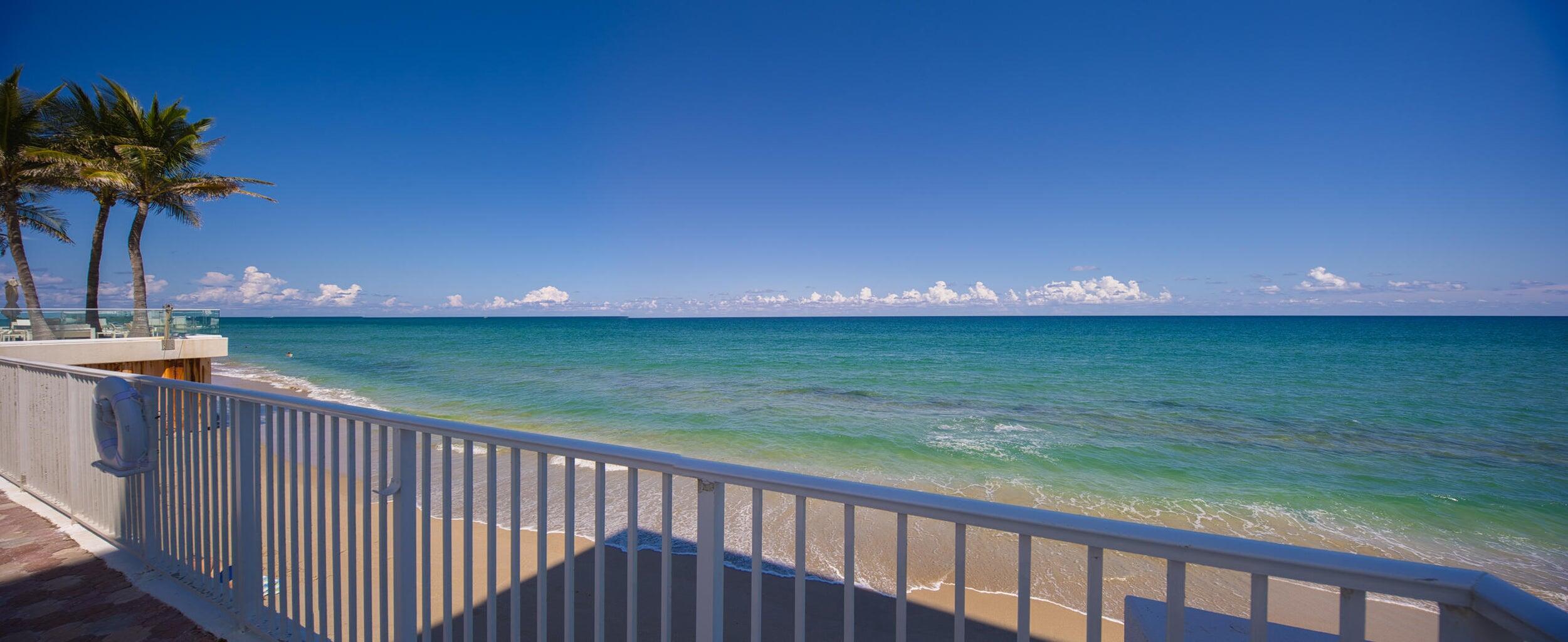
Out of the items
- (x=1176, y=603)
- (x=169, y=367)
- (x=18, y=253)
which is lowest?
(x=169, y=367)

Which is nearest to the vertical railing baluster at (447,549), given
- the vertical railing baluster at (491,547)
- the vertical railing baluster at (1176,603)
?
the vertical railing baluster at (491,547)

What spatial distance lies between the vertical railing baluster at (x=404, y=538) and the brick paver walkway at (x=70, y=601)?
129 cm

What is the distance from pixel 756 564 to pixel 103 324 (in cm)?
1588

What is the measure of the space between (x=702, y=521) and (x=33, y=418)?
19.5 ft

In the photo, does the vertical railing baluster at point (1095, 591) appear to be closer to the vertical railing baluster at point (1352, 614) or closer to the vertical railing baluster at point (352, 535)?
the vertical railing baluster at point (1352, 614)

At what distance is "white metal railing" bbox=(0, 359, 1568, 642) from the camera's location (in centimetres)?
96

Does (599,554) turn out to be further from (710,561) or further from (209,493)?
(209,493)

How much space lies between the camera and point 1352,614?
0.93 meters

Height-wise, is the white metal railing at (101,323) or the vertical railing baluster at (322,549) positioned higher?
the white metal railing at (101,323)

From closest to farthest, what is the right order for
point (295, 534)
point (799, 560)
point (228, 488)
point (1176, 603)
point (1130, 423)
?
point (1176, 603) → point (799, 560) → point (295, 534) → point (228, 488) → point (1130, 423)

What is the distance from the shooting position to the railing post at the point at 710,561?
149cm

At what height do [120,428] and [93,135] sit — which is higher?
[93,135]

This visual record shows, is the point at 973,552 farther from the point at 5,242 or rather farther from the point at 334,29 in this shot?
the point at 5,242

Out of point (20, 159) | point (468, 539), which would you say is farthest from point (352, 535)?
point (20, 159)
